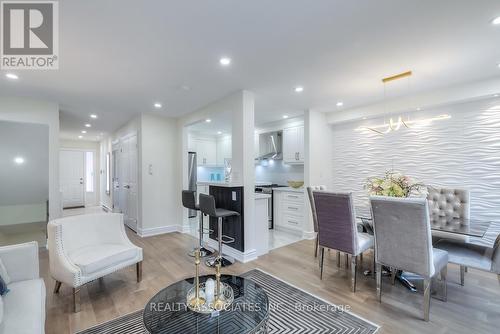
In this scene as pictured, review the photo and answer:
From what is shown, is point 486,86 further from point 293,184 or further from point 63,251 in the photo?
point 63,251

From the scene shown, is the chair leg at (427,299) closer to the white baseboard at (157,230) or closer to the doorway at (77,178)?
the white baseboard at (157,230)

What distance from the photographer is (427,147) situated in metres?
3.79

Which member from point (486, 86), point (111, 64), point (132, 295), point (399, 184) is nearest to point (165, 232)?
point (132, 295)

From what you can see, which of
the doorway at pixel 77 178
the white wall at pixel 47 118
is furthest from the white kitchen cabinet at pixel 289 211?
the doorway at pixel 77 178

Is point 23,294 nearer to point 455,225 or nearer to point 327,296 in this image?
point 327,296

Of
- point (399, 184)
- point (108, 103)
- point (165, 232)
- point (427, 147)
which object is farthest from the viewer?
point (165, 232)

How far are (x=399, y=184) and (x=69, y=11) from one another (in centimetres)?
355

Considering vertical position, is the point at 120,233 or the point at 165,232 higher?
the point at 120,233

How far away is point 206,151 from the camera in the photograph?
7152 mm

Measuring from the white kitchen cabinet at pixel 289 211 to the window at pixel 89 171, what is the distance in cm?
749

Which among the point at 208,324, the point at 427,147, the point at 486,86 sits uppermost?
the point at 486,86

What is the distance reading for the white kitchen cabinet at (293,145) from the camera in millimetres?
5133

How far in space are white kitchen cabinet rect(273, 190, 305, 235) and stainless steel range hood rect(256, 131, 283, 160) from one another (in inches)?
38.1

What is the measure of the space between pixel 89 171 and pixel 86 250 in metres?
7.63
